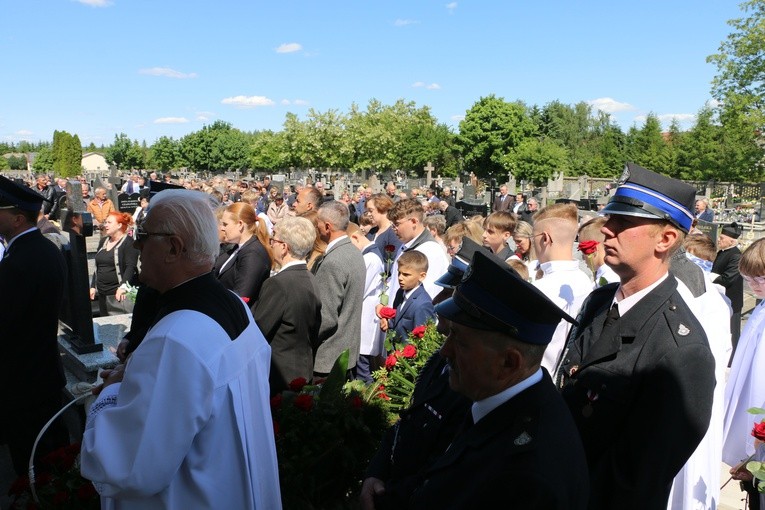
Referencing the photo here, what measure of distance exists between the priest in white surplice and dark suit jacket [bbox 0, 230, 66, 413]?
219 centimetres

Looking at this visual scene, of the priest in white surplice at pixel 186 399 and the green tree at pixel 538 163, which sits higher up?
Answer: the green tree at pixel 538 163

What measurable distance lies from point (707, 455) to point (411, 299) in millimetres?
2716

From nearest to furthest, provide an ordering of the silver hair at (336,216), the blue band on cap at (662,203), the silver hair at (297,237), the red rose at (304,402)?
the blue band on cap at (662,203)
the red rose at (304,402)
the silver hair at (297,237)
the silver hair at (336,216)

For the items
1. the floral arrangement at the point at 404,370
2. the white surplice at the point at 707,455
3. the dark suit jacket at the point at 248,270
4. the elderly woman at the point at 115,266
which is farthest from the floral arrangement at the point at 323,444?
the elderly woman at the point at 115,266

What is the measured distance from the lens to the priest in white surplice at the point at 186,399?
6.19 feet

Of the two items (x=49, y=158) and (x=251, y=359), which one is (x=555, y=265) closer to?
(x=251, y=359)

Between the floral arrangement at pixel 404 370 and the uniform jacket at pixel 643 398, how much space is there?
61.4 inches

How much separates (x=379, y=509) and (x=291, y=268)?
8.56 ft

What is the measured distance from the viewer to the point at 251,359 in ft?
7.31

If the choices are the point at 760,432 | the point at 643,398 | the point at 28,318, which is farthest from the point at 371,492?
the point at 28,318

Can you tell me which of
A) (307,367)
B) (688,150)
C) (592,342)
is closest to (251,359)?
(592,342)

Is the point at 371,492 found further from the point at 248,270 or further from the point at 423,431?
the point at 248,270

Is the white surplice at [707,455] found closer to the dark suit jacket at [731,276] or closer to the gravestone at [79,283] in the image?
the gravestone at [79,283]

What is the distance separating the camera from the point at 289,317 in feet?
14.1
